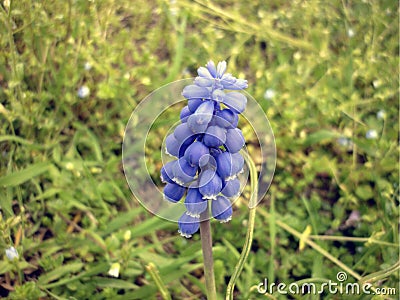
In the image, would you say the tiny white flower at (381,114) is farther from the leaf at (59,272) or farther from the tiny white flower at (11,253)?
the tiny white flower at (11,253)

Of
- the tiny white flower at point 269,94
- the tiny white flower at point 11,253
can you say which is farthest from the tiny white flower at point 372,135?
the tiny white flower at point 11,253

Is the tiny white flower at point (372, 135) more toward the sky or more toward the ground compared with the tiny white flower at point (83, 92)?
more toward the ground

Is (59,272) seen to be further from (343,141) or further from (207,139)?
(343,141)

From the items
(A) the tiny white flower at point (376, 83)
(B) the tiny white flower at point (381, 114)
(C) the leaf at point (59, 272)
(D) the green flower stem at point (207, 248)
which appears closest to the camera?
(D) the green flower stem at point (207, 248)

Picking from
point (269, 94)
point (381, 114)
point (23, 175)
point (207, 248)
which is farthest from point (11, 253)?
point (381, 114)

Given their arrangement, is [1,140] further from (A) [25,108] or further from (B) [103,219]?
(B) [103,219]

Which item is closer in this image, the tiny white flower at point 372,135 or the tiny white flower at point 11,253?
the tiny white flower at point 11,253

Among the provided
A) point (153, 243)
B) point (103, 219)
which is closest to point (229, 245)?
point (153, 243)
